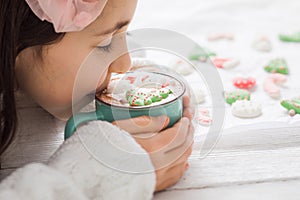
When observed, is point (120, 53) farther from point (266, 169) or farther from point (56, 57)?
point (266, 169)

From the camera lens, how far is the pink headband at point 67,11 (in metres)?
0.70

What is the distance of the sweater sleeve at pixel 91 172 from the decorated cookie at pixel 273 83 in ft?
1.25

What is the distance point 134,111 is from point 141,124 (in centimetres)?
2

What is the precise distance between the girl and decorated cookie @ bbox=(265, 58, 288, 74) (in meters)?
0.33

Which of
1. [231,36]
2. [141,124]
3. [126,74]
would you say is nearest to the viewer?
[141,124]

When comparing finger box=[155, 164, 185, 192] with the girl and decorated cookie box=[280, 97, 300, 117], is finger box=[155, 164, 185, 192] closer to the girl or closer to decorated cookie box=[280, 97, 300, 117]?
the girl

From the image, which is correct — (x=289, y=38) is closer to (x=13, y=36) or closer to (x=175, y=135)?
(x=175, y=135)

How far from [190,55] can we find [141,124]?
441 mm

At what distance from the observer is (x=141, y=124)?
758 millimetres

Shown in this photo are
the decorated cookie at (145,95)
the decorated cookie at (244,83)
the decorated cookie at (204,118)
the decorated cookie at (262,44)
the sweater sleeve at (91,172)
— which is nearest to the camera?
the sweater sleeve at (91,172)

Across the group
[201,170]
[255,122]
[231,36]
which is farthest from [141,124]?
[231,36]

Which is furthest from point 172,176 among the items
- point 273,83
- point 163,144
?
point 273,83

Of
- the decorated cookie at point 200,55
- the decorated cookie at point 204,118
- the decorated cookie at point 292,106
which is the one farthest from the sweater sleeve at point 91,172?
the decorated cookie at point 200,55

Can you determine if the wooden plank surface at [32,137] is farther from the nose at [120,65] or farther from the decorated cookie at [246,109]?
the decorated cookie at [246,109]
